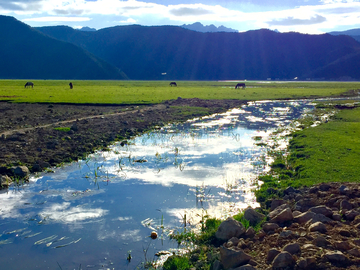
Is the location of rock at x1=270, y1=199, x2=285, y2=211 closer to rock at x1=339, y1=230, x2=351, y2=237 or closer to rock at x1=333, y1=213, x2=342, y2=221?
rock at x1=333, y1=213, x2=342, y2=221

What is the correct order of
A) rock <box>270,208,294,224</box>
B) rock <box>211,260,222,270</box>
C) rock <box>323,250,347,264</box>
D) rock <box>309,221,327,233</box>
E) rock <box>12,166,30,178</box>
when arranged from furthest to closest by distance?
1. rock <box>12,166,30,178</box>
2. rock <box>270,208,294,224</box>
3. rock <box>309,221,327,233</box>
4. rock <box>211,260,222,270</box>
5. rock <box>323,250,347,264</box>

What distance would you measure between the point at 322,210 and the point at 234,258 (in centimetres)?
350

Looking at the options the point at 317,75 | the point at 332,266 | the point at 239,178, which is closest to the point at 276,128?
the point at 239,178

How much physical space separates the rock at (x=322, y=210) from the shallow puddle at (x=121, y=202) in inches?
98.3

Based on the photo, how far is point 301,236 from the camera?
26.2 ft

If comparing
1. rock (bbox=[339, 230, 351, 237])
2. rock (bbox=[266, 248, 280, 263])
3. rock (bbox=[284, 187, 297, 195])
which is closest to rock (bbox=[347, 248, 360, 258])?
rock (bbox=[339, 230, 351, 237])

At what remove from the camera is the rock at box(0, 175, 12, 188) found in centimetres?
1309

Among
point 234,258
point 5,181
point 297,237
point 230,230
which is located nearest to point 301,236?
point 297,237

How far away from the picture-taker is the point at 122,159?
56.4ft

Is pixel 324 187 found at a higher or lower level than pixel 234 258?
higher

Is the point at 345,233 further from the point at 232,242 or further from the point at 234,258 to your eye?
the point at 234,258

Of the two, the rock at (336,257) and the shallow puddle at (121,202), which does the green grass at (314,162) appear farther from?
the rock at (336,257)

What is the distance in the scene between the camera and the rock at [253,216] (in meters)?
9.54

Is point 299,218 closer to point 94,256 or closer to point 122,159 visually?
point 94,256
